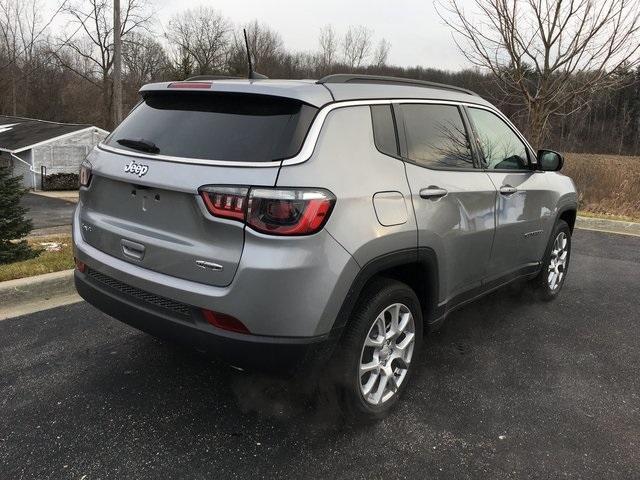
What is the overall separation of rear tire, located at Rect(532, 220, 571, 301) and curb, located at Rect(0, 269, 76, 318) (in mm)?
4108

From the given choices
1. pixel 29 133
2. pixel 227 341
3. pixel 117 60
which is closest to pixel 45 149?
pixel 29 133

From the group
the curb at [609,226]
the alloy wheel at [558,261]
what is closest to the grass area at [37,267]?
the alloy wheel at [558,261]

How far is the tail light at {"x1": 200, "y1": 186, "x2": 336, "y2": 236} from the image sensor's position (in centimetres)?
220

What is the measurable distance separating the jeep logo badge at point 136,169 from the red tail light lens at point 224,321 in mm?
733

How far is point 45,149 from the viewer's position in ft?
95.6

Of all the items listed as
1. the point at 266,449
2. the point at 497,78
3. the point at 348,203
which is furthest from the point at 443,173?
the point at 497,78

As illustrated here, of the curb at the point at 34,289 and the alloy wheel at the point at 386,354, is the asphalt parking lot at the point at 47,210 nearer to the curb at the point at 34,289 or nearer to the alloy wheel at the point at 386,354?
the curb at the point at 34,289

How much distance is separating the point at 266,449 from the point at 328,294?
0.84m

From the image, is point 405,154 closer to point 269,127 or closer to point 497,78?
point 269,127

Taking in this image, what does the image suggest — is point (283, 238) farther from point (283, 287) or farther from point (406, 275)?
point (406, 275)

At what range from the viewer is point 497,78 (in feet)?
34.7

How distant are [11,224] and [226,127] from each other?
232 inches

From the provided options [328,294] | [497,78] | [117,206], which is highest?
[497,78]

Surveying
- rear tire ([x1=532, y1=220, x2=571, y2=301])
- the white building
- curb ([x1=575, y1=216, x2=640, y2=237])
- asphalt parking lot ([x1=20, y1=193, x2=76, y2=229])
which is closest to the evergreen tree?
rear tire ([x1=532, y1=220, x2=571, y2=301])
